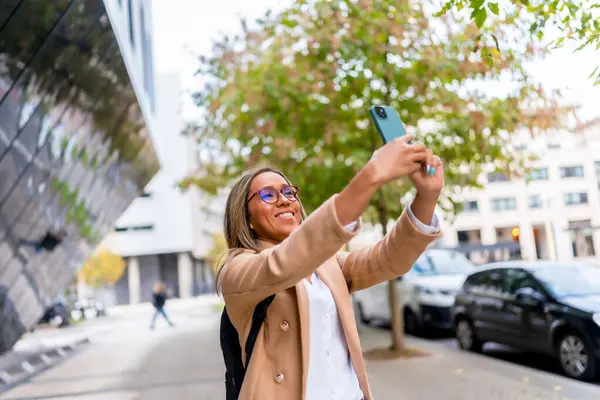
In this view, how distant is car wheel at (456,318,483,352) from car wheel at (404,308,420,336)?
7.19 ft

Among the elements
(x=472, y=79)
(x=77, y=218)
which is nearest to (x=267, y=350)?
(x=472, y=79)

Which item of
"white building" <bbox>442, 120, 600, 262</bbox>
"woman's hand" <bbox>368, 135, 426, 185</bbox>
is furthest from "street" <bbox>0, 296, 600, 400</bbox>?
"white building" <bbox>442, 120, 600, 262</bbox>

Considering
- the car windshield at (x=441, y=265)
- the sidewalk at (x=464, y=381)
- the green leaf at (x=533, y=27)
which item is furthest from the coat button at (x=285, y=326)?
the car windshield at (x=441, y=265)

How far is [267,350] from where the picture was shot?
7.54 ft

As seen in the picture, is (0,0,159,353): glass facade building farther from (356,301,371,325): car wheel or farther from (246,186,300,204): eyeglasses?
(356,301,371,325): car wheel

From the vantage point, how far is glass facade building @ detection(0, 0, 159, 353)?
25.9 feet

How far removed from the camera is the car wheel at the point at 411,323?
1444cm

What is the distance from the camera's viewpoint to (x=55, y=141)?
448 inches

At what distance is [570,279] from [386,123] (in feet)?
28.3

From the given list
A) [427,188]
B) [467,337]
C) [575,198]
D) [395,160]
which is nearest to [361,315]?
[467,337]

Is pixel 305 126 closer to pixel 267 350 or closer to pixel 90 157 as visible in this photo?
pixel 90 157

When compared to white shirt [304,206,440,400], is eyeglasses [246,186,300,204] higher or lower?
higher

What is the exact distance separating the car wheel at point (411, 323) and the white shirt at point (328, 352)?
12.3 m

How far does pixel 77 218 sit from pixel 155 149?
3.86m
